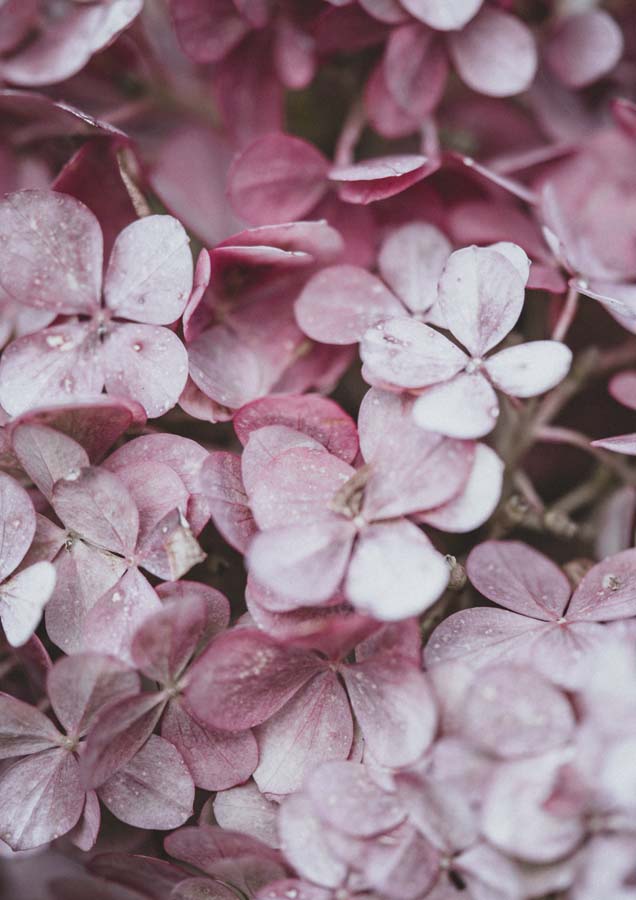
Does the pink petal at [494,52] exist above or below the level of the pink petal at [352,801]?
above

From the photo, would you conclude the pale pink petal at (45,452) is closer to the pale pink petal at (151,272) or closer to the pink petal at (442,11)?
the pale pink petal at (151,272)

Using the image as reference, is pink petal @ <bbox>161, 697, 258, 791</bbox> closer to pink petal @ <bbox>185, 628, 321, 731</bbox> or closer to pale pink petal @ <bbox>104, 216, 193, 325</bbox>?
pink petal @ <bbox>185, 628, 321, 731</bbox>

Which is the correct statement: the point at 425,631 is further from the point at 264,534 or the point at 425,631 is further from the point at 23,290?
the point at 23,290

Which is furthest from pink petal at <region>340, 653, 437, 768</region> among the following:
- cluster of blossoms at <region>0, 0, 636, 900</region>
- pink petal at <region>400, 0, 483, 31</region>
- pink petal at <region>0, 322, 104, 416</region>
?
pink petal at <region>400, 0, 483, 31</region>

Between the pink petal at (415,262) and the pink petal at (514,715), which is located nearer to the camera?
the pink petal at (514,715)

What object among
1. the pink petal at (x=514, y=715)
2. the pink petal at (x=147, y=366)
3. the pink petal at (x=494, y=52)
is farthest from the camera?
the pink petal at (x=494, y=52)

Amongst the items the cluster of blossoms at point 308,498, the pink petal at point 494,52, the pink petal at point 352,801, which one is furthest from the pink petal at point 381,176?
the pink petal at point 352,801

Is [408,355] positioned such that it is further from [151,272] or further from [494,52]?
[494,52]
